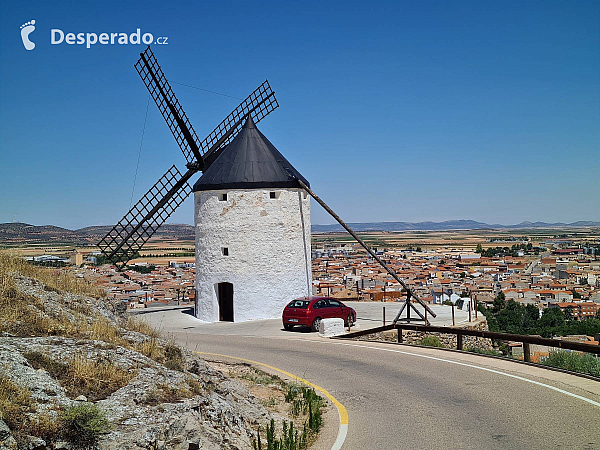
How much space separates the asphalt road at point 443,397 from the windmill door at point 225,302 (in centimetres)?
988

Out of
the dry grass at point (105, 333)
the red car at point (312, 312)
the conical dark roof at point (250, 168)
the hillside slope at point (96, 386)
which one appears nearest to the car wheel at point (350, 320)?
the red car at point (312, 312)

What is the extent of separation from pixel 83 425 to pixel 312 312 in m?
→ 17.6

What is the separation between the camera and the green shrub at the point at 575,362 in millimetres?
12804

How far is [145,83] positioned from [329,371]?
82.3 feet

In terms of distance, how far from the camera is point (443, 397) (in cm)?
1120

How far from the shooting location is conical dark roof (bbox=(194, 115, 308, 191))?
28.0 m

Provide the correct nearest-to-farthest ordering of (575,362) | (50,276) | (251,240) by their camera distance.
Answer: (50,276), (575,362), (251,240)

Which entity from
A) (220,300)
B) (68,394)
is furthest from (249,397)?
(220,300)

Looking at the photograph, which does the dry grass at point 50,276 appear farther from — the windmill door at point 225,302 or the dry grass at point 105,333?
the windmill door at point 225,302

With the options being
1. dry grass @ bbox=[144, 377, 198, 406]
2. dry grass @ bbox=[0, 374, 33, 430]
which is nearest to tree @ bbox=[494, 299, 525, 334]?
dry grass @ bbox=[144, 377, 198, 406]

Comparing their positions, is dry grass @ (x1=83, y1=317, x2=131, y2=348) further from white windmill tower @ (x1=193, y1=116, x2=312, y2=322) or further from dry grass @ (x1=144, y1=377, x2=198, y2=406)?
white windmill tower @ (x1=193, y1=116, x2=312, y2=322)

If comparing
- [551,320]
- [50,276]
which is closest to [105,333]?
[50,276]

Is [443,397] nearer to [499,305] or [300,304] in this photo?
[300,304]

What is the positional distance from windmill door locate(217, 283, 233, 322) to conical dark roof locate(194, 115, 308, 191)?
191 inches
